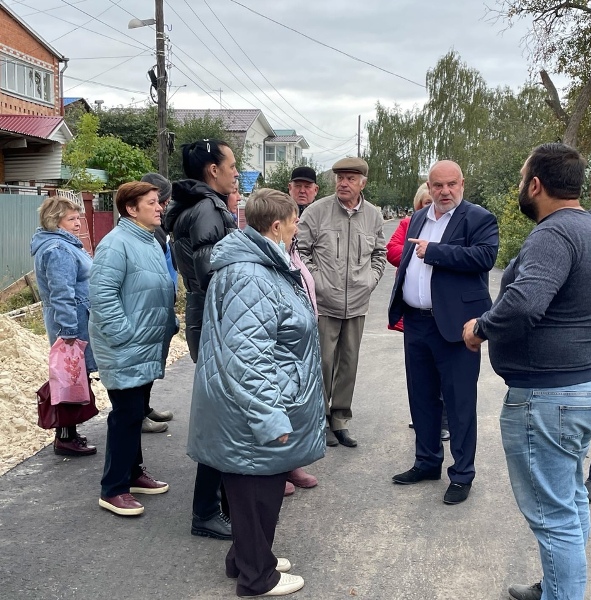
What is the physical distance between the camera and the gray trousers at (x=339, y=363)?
5.52m

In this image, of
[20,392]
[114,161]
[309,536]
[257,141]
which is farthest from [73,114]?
[309,536]

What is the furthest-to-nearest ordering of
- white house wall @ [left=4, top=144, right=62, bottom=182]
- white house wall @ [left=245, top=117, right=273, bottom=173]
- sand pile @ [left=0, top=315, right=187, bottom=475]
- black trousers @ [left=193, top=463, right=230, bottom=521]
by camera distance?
1. white house wall @ [left=245, top=117, right=273, bottom=173]
2. white house wall @ [left=4, top=144, right=62, bottom=182]
3. sand pile @ [left=0, top=315, right=187, bottom=475]
4. black trousers @ [left=193, top=463, right=230, bottom=521]

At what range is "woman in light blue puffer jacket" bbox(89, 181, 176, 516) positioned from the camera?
401cm

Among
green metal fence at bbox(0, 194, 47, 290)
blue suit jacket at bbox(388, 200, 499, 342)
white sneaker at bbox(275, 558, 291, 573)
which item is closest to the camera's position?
white sneaker at bbox(275, 558, 291, 573)

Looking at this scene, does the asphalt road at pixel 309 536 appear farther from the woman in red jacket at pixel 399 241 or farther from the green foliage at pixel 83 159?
the green foliage at pixel 83 159

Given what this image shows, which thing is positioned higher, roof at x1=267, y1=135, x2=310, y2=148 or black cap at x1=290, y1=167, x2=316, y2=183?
roof at x1=267, y1=135, x2=310, y2=148

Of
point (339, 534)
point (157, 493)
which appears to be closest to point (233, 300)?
point (339, 534)

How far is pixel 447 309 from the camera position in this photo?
443 cm

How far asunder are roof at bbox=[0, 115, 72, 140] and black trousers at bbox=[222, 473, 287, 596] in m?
21.4

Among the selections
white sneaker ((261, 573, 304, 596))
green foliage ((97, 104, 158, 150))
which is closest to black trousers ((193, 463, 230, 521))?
white sneaker ((261, 573, 304, 596))

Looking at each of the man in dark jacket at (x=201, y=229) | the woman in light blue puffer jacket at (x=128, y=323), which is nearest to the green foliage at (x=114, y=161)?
the woman in light blue puffer jacket at (x=128, y=323)

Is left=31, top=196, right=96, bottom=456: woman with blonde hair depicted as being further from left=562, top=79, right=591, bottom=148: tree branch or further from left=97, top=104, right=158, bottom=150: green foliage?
left=97, top=104, right=158, bottom=150: green foliage

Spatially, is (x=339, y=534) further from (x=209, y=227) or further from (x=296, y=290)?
(x=209, y=227)

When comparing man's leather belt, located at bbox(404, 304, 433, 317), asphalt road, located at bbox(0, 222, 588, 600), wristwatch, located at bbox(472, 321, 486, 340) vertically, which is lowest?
asphalt road, located at bbox(0, 222, 588, 600)
